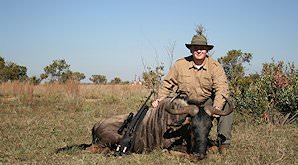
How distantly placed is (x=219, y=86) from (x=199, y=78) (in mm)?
344

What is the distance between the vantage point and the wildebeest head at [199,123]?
482cm

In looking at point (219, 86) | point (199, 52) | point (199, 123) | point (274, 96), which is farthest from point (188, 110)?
point (274, 96)

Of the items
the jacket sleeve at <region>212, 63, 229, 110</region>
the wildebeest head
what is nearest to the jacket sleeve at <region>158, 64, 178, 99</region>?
the jacket sleeve at <region>212, 63, 229, 110</region>

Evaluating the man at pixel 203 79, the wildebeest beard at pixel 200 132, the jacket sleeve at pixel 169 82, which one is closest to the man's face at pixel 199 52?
the man at pixel 203 79

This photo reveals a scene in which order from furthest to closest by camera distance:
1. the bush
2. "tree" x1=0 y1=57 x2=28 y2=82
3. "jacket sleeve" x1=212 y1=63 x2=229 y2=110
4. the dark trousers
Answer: "tree" x1=0 y1=57 x2=28 y2=82 < the bush < the dark trousers < "jacket sleeve" x1=212 y1=63 x2=229 y2=110

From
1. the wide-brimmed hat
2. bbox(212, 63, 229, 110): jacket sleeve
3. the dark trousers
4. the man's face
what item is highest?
the wide-brimmed hat

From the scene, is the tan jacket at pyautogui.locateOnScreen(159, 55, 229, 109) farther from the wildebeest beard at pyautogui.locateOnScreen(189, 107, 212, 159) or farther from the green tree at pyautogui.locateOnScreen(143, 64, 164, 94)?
the green tree at pyautogui.locateOnScreen(143, 64, 164, 94)

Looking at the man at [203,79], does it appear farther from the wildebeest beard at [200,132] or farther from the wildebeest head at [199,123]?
the wildebeest beard at [200,132]

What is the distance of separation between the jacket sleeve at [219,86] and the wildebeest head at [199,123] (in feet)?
0.97

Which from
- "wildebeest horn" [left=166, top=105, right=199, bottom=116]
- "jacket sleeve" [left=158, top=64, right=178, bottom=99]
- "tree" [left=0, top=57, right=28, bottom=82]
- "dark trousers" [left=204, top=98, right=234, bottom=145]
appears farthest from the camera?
"tree" [left=0, top=57, right=28, bottom=82]

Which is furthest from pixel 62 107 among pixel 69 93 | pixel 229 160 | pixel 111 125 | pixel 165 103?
pixel 229 160

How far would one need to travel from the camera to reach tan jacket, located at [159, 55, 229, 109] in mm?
5676

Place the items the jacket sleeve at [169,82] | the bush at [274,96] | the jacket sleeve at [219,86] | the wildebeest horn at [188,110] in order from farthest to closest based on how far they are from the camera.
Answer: the bush at [274,96]
the jacket sleeve at [169,82]
the jacket sleeve at [219,86]
the wildebeest horn at [188,110]

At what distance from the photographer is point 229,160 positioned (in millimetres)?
4930
